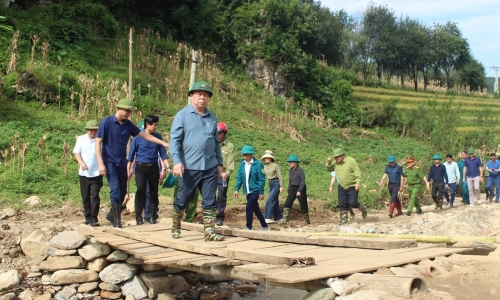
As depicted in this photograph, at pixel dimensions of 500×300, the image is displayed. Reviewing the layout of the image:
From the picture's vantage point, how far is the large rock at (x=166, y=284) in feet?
26.0

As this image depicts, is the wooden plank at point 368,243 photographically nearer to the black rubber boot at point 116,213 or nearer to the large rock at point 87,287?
the black rubber boot at point 116,213

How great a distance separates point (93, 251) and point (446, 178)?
38.5ft

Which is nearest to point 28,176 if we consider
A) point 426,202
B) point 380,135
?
point 426,202

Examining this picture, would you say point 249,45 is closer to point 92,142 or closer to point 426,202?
point 426,202

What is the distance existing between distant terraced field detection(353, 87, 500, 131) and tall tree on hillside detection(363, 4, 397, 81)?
417cm

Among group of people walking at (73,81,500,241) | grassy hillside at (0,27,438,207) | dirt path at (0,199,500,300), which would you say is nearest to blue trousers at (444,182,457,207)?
dirt path at (0,199,500,300)

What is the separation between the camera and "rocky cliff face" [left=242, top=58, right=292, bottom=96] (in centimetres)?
2992

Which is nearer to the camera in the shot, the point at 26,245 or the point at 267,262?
the point at 267,262

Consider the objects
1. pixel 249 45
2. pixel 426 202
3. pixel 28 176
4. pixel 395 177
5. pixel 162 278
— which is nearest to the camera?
pixel 162 278

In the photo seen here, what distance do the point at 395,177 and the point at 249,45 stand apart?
17.6m

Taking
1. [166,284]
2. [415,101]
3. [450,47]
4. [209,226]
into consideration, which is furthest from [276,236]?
[450,47]

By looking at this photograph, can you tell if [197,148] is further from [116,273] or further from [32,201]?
[32,201]

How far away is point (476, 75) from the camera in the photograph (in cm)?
5672

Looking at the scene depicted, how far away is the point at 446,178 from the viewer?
53.6 ft
